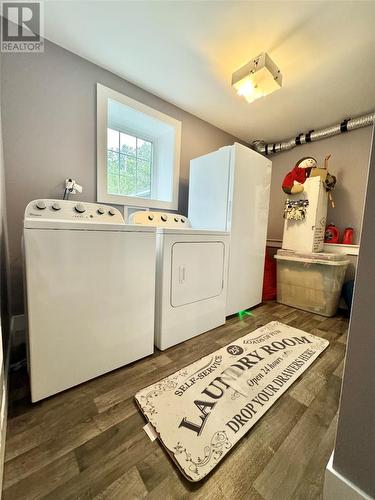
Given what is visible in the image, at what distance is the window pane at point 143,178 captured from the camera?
2.37 meters

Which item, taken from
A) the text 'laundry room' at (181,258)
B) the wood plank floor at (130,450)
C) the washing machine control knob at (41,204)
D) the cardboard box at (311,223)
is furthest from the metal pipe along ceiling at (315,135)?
the washing machine control knob at (41,204)

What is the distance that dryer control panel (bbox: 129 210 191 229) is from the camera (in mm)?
1768

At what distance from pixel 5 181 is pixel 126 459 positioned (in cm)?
184

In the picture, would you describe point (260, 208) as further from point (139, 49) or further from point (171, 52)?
point (139, 49)

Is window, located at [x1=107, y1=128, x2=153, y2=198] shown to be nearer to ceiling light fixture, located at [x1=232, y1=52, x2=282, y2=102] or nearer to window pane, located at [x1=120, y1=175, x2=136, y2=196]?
window pane, located at [x1=120, y1=175, x2=136, y2=196]

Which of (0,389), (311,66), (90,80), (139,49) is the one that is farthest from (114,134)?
(0,389)

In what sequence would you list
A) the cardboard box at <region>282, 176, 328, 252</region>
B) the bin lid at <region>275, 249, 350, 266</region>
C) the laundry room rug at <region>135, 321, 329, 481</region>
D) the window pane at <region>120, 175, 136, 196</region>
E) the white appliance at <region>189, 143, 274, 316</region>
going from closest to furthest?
the laundry room rug at <region>135, 321, 329, 481</region> < the white appliance at <region>189, 143, 274, 316</region> < the bin lid at <region>275, 249, 350, 266</region> < the window pane at <region>120, 175, 136, 196</region> < the cardboard box at <region>282, 176, 328, 252</region>

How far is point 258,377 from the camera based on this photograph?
Result: 1.20 meters

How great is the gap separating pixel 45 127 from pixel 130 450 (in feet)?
7.04

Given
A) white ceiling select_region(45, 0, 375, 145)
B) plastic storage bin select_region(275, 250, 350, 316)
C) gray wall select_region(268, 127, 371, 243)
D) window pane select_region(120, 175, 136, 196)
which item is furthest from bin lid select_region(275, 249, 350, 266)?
window pane select_region(120, 175, 136, 196)

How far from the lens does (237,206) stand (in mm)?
1918

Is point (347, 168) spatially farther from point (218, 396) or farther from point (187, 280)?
point (218, 396)

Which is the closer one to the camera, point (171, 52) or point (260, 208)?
point (171, 52)

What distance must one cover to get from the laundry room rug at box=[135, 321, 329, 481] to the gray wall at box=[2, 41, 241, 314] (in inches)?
54.6
